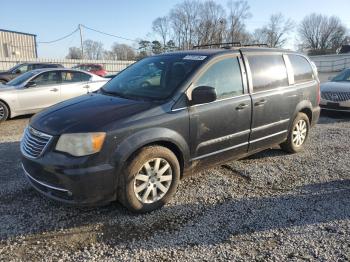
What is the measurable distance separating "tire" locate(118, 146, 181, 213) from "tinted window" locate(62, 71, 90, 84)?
7.00 meters

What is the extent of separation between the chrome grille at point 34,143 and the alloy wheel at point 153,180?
40.2 inches

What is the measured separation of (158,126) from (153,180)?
0.62 m

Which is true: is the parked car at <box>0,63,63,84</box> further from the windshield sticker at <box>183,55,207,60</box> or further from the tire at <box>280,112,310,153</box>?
the tire at <box>280,112,310,153</box>

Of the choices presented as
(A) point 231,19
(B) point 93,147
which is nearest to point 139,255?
(B) point 93,147

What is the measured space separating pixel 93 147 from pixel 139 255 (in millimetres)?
1123

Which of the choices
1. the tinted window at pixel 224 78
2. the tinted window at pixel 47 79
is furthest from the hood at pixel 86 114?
the tinted window at pixel 47 79

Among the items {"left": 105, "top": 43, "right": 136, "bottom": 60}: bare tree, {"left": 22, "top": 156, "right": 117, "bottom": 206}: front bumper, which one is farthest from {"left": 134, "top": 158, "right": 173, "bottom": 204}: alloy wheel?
{"left": 105, "top": 43, "right": 136, "bottom": 60}: bare tree

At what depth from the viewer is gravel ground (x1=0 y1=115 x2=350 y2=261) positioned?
3133 mm

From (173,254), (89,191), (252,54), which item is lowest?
(173,254)

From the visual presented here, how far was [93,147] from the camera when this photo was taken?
339 cm

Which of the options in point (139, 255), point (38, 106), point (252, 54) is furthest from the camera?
point (38, 106)

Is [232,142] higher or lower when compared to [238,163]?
higher

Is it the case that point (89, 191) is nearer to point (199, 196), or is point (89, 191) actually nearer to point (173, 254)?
point (173, 254)

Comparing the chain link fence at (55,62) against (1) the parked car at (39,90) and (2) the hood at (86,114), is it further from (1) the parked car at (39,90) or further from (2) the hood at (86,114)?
(2) the hood at (86,114)
